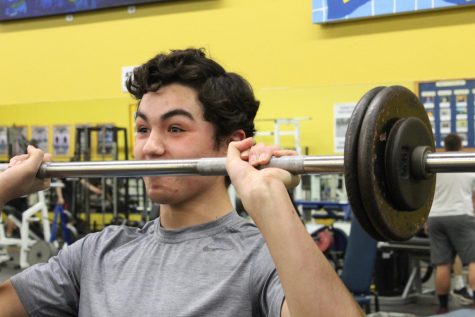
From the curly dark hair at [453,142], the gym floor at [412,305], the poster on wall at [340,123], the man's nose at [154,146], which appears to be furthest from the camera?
the gym floor at [412,305]

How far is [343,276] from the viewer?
3414mm

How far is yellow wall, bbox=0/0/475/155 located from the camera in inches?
131

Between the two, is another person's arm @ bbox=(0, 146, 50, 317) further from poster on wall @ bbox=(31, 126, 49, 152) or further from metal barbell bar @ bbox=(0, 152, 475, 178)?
poster on wall @ bbox=(31, 126, 49, 152)

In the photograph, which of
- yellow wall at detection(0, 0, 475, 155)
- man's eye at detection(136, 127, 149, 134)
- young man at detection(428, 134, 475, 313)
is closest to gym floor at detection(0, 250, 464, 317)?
young man at detection(428, 134, 475, 313)

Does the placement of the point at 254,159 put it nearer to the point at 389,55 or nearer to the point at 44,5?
the point at 389,55

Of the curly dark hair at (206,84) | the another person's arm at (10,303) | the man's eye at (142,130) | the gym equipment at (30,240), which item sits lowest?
the gym equipment at (30,240)

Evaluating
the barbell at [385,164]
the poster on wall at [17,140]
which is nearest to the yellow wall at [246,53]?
the poster on wall at [17,140]

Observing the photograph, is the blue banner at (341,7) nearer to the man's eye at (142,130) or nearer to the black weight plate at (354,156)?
the man's eye at (142,130)

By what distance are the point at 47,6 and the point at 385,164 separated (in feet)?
11.7

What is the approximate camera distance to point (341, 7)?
11.1 feet

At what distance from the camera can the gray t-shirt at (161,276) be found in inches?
40.1

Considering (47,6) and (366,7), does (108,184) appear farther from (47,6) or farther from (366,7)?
(366,7)

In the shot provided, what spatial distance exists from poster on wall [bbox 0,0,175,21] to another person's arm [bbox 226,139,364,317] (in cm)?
314

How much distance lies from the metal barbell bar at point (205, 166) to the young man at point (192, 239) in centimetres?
4
